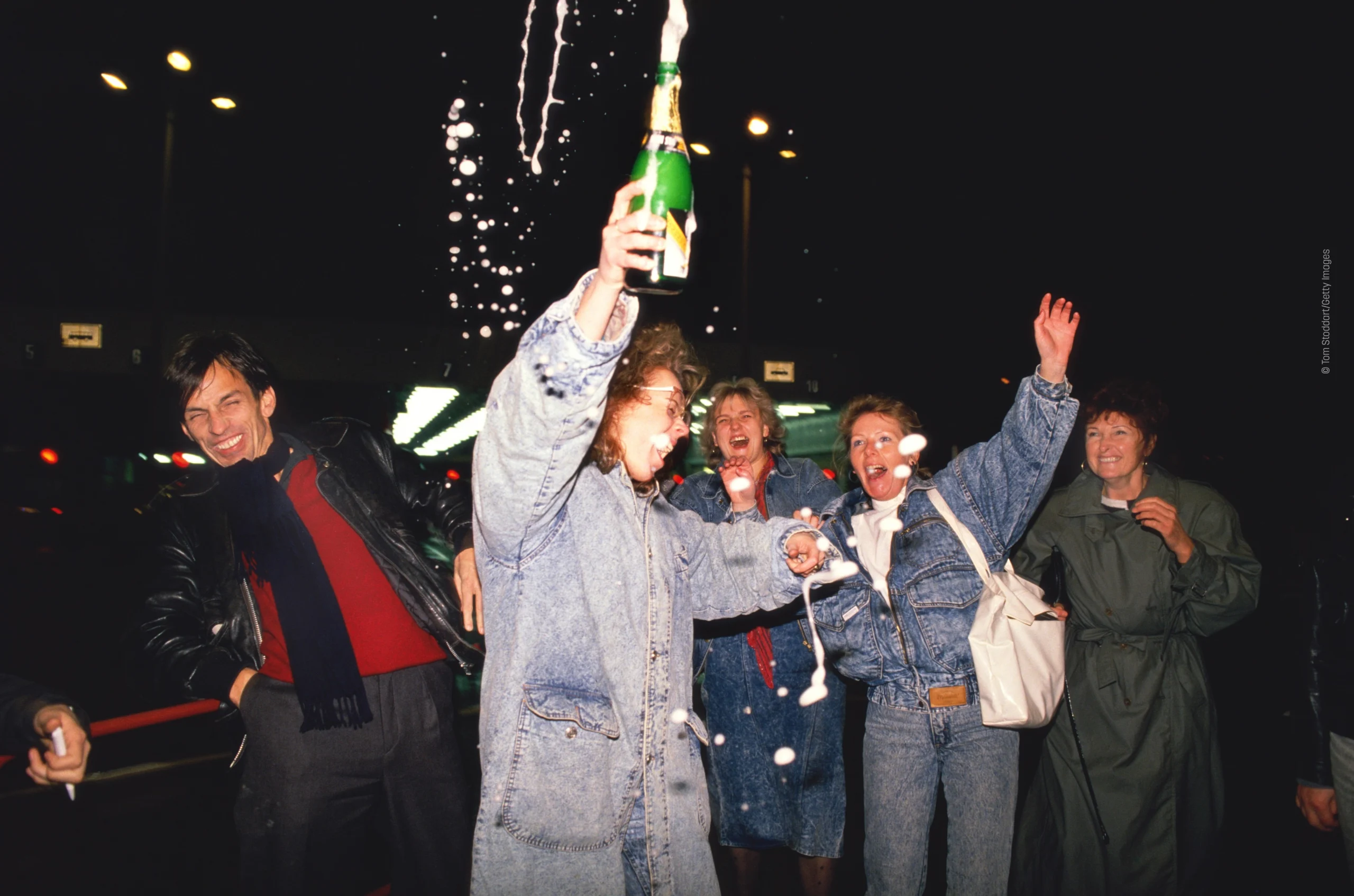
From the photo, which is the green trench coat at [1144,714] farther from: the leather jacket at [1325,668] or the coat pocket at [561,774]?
the coat pocket at [561,774]

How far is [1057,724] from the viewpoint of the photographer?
3408mm

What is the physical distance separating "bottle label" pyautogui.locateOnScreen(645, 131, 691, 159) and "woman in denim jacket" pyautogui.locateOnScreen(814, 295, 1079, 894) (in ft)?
5.43

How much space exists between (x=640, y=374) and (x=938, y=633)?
1.72 meters

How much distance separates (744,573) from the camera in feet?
7.35

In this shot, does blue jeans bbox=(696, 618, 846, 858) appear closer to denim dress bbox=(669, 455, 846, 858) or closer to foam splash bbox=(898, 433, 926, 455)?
denim dress bbox=(669, 455, 846, 858)

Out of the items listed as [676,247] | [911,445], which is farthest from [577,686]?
[911,445]

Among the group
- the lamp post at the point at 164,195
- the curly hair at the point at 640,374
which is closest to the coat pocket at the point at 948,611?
the curly hair at the point at 640,374

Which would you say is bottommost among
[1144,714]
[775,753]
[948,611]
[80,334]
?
A: [775,753]

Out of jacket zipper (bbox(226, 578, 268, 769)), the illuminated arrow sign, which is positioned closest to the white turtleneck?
jacket zipper (bbox(226, 578, 268, 769))

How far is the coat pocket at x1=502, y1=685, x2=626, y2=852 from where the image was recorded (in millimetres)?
1693

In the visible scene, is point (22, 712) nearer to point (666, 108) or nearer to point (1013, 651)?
point (666, 108)

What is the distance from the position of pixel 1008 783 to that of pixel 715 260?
10731 mm

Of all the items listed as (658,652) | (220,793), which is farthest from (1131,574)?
(220,793)

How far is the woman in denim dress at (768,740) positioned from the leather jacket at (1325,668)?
1.74 m
